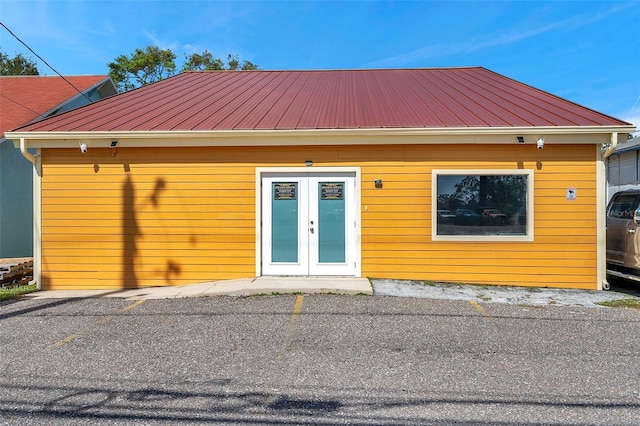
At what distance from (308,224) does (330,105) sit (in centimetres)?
322

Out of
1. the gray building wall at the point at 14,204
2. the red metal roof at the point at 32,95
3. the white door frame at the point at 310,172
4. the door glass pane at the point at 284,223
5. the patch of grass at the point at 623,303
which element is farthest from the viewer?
Result: the red metal roof at the point at 32,95

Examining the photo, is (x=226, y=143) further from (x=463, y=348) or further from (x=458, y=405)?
(x=458, y=405)

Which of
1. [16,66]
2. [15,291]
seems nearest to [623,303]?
[15,291]

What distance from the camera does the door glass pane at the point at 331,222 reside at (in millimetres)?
7824

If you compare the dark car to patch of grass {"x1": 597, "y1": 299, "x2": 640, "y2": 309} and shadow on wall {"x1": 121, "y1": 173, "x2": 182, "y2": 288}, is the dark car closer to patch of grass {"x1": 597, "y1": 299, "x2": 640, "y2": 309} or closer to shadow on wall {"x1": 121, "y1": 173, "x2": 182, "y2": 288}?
patch of grass {"x1": 597, "y1": 299, "x2": 640, "y2": 309}

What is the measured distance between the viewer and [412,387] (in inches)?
135

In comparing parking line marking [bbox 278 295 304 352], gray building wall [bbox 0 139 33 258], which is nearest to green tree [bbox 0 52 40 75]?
gray building wall [bbox 0 139 33 258]

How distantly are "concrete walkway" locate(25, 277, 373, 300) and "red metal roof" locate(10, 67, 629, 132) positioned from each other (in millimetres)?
3019

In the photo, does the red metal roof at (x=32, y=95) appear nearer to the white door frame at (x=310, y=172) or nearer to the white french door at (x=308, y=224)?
the white door frame at (x=310, y=172)

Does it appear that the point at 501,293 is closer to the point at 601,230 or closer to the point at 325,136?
the point at 601,230

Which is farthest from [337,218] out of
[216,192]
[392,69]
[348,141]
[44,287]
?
[392,69]

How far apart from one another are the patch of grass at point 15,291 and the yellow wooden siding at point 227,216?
297mm

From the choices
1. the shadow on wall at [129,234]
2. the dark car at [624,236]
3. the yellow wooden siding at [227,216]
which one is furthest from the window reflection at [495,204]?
the shadow on wall at [129,234]

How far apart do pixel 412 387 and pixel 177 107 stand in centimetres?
829
